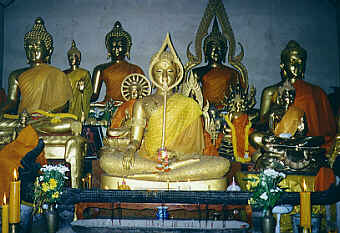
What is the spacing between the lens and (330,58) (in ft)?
25.3

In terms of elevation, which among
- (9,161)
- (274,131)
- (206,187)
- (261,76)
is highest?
(261,76)

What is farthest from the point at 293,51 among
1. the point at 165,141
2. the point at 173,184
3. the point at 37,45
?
the point at 37,45

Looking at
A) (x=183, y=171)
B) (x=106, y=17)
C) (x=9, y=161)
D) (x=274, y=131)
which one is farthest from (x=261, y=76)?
(x=9, y=161)

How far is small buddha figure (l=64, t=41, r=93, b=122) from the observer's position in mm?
6866

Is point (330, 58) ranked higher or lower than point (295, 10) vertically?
lower

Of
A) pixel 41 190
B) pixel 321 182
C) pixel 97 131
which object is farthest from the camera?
pixel 97 131

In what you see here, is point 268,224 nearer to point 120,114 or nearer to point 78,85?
point 120,114

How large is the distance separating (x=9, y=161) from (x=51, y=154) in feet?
3.42

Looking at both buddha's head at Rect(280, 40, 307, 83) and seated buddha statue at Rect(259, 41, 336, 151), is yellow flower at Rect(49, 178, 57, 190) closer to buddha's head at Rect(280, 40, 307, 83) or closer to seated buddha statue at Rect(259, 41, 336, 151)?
seated buddha statue at Rect(259, 41, 336, 151)

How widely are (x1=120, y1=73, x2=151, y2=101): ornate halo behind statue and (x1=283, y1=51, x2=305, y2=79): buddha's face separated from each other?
217 centimetres

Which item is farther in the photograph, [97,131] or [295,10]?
[295,10]

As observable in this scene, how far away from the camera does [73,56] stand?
737 centimetres

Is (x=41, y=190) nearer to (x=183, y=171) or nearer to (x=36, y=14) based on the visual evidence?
(x=183, y=171)

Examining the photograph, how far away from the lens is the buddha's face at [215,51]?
7.63 metres
